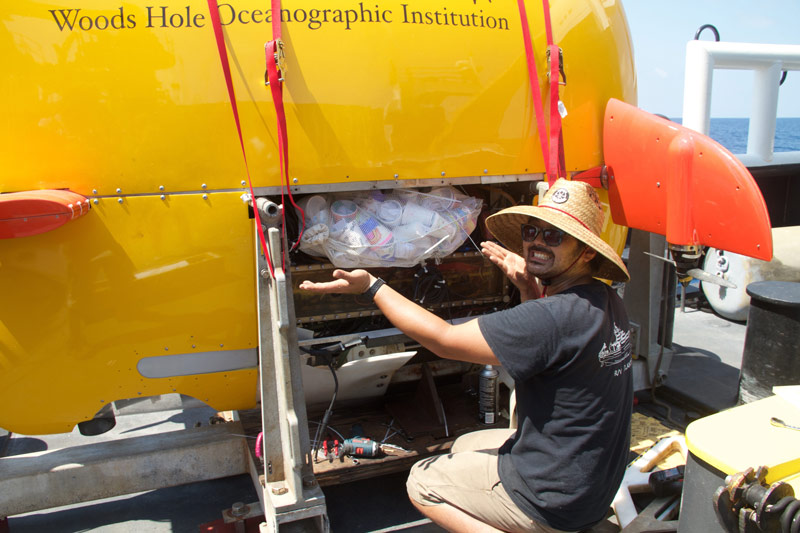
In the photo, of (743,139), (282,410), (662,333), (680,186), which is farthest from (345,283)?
(743,139)

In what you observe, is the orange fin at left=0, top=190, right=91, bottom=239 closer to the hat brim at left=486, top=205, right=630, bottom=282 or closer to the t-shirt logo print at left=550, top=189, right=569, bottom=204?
the hat brim at left=486, top=205, right=630, bottom=282

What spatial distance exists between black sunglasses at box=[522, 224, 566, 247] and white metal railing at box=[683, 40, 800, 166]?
353 cm

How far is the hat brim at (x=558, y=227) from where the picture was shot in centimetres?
210

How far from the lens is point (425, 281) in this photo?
3215 millimetres

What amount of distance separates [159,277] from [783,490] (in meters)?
2.40

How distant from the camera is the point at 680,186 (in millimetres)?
2775

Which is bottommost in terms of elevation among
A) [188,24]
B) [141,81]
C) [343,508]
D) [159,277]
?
[343,508]

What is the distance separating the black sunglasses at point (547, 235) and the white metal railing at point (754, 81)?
3.53 meters

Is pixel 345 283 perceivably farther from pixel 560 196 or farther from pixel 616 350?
pixel 616 350

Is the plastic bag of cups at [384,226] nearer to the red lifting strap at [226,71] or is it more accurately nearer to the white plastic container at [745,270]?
the red lifting strap at [226,71]

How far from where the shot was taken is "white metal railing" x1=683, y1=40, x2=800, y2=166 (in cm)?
511

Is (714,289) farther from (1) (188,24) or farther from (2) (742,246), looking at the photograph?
(1) (188,24)

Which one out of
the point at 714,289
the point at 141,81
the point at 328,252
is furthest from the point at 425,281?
the point at 714,289

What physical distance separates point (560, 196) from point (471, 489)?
1.15 m
